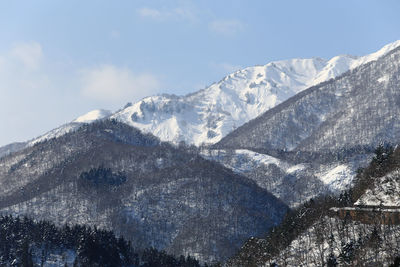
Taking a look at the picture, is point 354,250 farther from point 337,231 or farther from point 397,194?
point 397,194

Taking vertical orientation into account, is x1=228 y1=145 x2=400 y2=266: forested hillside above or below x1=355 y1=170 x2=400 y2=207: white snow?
below

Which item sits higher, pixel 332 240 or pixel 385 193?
pixel 385 193

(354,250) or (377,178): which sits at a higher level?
(377,178)

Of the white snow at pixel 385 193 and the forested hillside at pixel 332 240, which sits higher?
the white snow at pixel 385 193

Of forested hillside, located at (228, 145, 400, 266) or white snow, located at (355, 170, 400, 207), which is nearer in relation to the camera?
forested hillside, located at (228, 145, 400, 266)

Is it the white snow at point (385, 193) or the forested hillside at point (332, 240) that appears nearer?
the forested hillside at point (332, 240)

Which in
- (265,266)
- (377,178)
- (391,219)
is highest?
(377,178)

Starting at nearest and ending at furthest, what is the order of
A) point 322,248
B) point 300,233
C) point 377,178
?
point 322,248 → point 300,233 → point 377,178

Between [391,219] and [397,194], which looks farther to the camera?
[397,194]

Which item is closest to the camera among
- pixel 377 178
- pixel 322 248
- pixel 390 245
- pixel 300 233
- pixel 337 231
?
pixel 390 245

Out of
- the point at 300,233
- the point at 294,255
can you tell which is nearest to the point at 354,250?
the point at 294,255

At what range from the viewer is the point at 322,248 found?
15175cm

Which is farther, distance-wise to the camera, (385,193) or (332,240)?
(385,193)

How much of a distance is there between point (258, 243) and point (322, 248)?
2736 centimetres
